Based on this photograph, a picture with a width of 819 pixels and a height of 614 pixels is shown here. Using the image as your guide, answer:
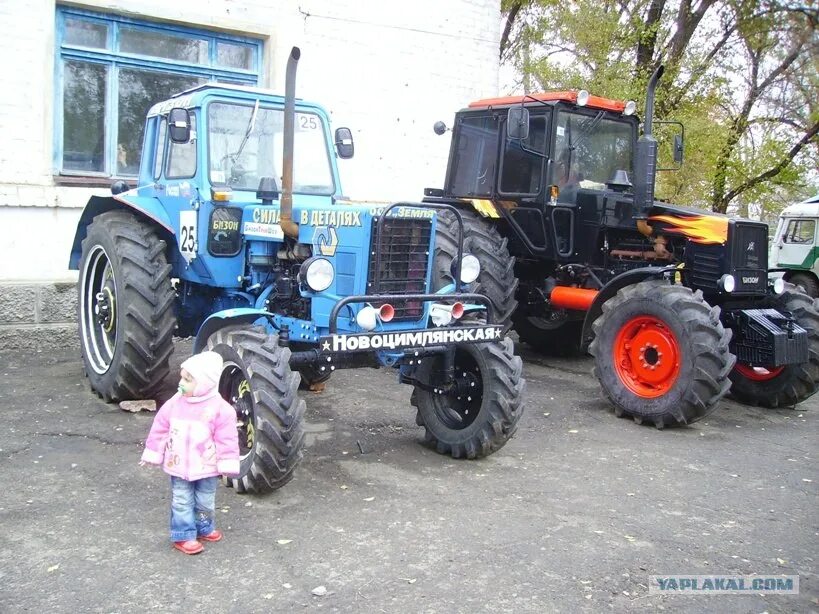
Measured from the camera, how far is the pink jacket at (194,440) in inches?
160

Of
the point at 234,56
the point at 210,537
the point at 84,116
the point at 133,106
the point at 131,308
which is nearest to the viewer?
the point at 210,537

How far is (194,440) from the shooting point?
4.08m

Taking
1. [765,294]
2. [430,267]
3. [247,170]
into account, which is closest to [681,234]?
[765,294]

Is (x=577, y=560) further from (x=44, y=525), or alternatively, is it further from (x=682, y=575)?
(x=44, y=525)

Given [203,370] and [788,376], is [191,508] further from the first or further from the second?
[788,376]

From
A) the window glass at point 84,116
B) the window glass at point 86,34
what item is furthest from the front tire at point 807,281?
the window glass at point 86,34

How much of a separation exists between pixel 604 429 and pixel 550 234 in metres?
2.48

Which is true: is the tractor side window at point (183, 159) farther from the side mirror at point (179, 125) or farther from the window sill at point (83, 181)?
the window sill at point (83, 181)

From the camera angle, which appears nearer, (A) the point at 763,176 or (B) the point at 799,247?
(B) the point at 799,247

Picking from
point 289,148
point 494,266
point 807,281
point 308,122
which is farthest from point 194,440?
point 807,281

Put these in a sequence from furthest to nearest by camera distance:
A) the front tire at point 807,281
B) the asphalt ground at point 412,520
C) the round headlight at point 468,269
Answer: the front tire at point 807,281 → the round headlight at point 468,269 → the asphalt ground at point 412,520

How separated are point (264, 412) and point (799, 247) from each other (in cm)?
1423

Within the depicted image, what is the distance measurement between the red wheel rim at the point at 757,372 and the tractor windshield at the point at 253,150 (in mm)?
4416

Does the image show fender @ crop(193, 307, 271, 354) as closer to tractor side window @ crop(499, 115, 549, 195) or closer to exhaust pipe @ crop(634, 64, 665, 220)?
tractor side window @ crop(499, 115, 549, 195)
